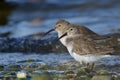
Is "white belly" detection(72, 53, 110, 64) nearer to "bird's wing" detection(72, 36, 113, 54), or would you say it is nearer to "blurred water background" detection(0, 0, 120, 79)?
"bird's wing" detection(72, 36, 113, 54)

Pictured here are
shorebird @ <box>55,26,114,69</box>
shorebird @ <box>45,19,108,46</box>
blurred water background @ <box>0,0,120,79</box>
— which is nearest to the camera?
shorebird @ <box>55,26,114,69</box>

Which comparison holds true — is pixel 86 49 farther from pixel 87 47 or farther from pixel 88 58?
pixel 88 58

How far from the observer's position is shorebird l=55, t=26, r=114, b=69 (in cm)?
959

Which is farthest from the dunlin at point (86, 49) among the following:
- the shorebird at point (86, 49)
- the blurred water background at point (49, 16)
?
the blurred water background at point (49, 16)

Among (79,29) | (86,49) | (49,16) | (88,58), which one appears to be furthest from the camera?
(49,16)

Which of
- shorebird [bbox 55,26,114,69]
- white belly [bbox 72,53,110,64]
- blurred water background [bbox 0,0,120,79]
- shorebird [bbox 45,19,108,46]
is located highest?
blurred water background [bbox 0,0,120,79]

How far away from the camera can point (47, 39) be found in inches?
542

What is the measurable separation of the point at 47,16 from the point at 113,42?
7312mm

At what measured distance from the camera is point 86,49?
385 inches

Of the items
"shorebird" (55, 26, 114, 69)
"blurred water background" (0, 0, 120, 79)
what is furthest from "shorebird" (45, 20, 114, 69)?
"blurred water background" (0, 0, 120, 79)

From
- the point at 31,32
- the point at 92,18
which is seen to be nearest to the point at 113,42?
the point at 31,32

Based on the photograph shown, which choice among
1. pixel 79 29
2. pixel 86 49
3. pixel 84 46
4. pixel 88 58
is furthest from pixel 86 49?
pixel 79 29

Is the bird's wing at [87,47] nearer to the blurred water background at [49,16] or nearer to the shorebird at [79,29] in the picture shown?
the shorebird at [79,29]

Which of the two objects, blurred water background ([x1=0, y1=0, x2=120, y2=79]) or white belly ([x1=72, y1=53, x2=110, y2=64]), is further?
blurred water background ([x1=0, y1=0, x2=120, y2=79])
